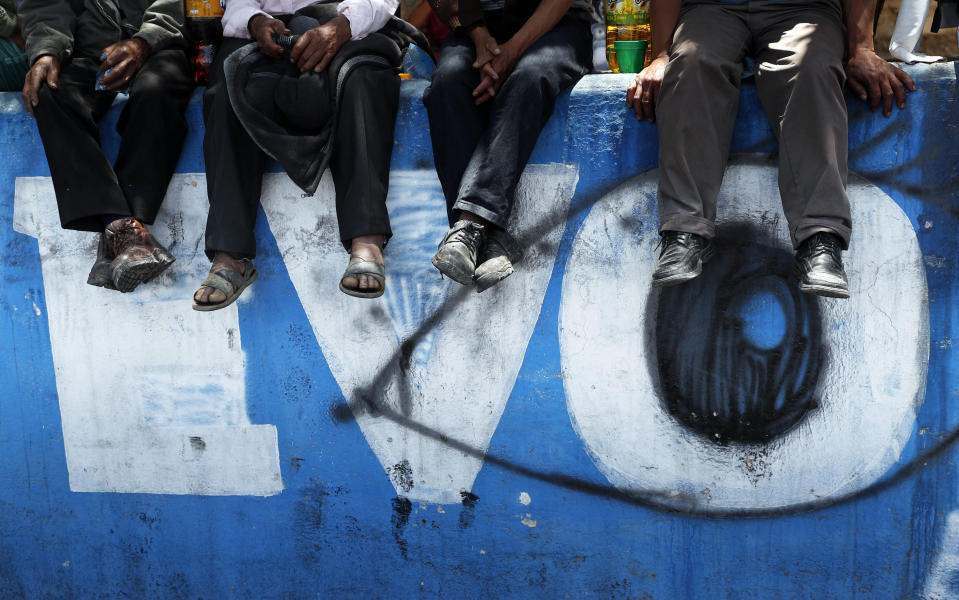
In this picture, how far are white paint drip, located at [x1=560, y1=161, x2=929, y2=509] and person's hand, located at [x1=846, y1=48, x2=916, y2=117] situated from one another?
23 centimetres

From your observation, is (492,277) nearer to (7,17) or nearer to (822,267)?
(822,267)

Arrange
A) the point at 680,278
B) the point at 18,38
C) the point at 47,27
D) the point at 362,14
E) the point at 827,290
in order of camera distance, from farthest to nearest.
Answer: the point at 18,38, the point at 47,27, the point at 362,14, the point at 680,278, the point at 827,290

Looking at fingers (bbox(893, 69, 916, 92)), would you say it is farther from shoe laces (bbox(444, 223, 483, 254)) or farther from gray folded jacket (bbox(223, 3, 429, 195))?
gray folded jacket (bbox(223, 3, 429, 195))

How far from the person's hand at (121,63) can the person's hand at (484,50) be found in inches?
44.1

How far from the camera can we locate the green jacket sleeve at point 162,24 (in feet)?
8.52

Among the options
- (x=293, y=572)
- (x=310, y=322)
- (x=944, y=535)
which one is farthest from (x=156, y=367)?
(x=944, y=535)

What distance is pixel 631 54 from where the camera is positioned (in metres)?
2.73

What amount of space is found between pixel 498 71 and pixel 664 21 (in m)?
0.55

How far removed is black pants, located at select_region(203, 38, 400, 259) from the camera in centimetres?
229

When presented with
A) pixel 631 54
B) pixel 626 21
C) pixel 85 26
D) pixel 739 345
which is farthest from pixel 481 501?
pixel 85 26

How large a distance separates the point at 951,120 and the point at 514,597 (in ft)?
6.48

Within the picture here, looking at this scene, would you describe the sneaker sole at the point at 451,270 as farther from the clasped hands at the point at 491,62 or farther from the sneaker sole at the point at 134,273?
the sneaker sole at the point at 134,273

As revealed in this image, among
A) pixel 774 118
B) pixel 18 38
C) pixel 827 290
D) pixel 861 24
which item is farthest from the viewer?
pixel 18 38

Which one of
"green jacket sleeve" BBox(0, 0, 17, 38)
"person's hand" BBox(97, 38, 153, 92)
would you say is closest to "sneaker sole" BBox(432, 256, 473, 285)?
"person's hand" BBox(97, 38, 153, 92)
